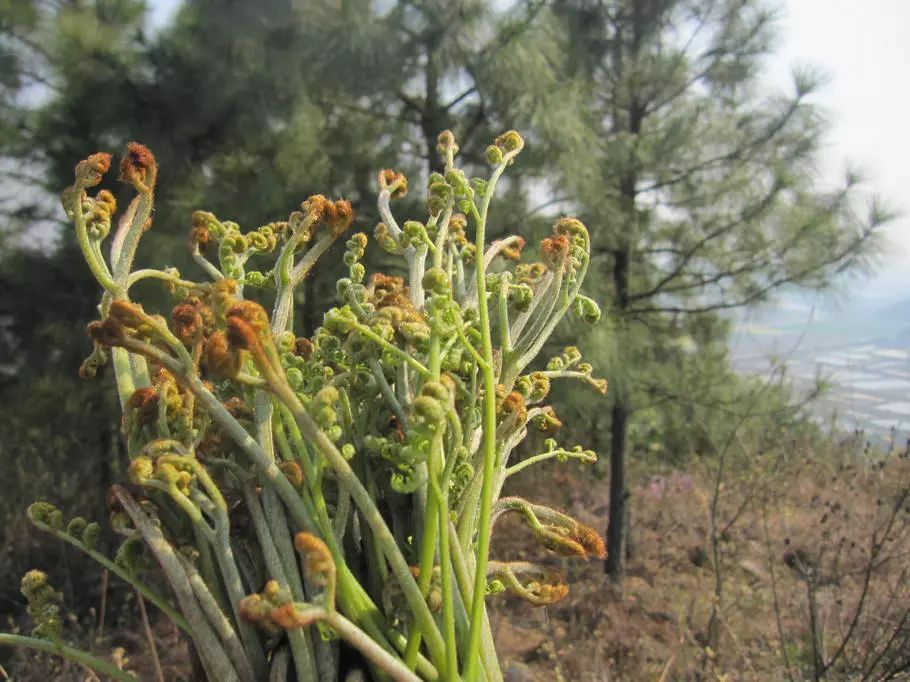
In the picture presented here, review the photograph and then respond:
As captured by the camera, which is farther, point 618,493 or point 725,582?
point 618,493

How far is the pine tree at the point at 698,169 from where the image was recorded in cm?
340

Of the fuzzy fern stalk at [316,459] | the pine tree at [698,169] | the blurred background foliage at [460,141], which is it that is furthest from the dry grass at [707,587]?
the fuzzy fern stalk at [316,459]

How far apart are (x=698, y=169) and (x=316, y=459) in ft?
11.0

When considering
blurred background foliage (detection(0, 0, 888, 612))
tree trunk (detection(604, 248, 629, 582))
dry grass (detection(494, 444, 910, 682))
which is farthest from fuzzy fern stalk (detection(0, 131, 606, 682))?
tree trunk (detection(604, 248, 629, 582))

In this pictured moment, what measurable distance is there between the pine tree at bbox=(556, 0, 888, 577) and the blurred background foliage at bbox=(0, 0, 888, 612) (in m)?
0.01

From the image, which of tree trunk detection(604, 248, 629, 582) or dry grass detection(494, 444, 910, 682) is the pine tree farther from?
dry grass detection(494, 444, 910, 682)

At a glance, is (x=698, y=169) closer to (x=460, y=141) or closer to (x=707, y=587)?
(x=460, y=141)

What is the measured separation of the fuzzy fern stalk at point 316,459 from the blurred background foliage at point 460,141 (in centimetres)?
258

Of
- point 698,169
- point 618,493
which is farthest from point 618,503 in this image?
point 698,169

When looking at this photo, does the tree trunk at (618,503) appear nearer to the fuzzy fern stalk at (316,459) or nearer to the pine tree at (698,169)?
the pine tree at (698,169)

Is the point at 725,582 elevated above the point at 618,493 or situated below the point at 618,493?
below

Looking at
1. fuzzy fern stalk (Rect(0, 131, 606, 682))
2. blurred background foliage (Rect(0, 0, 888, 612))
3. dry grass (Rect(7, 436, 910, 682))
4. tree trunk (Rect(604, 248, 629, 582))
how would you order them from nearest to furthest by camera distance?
fuzzy fern stalk (Rect(0, 131, 606, 682)), dry grass (Rect(7, 436, 910, 682)), blurred background foliage (Rect(0, 0, 888, 612)), tree trunk (Rect(604, 248, 629, 582))

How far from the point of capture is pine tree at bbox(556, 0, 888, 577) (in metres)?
3.40

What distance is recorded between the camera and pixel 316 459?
0.66 meters
